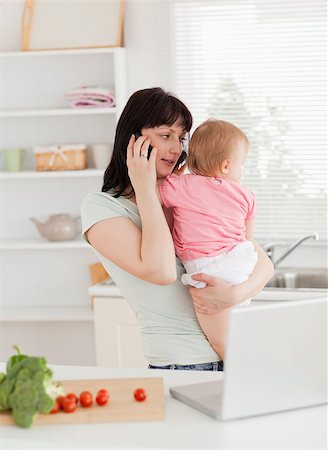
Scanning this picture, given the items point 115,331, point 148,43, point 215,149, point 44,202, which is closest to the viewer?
point 215,149

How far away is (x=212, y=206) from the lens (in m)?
2.30

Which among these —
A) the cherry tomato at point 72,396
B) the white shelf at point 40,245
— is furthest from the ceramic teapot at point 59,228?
the cherry tomato at point 72,396

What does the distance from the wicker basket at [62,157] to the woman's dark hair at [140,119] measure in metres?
1.85

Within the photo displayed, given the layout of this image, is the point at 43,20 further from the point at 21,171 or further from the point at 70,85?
the point at 21,171

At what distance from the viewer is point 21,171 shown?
425 cm

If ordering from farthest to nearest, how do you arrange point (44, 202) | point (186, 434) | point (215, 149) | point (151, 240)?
1. point (44, 202)
2. point (215, 149)
3. point (151, 240)
4. point (186, 434)

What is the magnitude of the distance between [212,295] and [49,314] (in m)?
2.13

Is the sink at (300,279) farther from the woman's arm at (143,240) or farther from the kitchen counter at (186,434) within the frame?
the kitchen counter at (186,434)

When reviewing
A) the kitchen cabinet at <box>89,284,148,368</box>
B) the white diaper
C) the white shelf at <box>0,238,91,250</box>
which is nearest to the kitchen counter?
the white diaper

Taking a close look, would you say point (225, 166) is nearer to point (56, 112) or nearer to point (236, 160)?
point (236, 160)

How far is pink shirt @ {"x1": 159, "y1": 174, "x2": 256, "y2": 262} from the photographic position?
2.29 metres

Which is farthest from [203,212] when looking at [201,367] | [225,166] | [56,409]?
[56,409]

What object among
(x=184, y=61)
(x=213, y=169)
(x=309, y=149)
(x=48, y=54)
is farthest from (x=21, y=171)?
(x=213, y=169)

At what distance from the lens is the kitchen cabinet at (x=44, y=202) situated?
13.9ft
